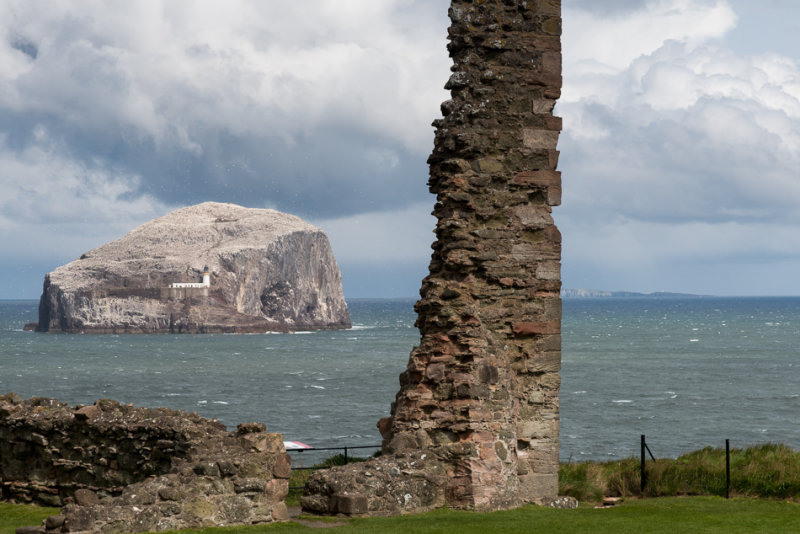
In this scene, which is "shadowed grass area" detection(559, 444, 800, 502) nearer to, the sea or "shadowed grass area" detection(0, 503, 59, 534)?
"shadowed grass area" detection(0, 503, 59, 534)

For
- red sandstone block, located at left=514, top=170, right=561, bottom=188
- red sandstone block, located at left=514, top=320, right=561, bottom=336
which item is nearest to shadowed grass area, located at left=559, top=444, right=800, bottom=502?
red sandstone block, located at left=514, top=320, right=561, bottom=336

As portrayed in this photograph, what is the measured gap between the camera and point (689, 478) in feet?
58.3

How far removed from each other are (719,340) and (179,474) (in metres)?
108

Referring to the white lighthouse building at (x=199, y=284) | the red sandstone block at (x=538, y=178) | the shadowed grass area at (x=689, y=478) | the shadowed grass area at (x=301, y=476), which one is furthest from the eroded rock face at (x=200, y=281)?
the red sandstone block at (x=538, y=178)

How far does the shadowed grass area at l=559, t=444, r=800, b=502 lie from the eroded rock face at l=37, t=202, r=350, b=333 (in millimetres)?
135266

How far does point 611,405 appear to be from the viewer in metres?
55.5

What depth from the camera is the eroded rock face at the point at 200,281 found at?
15250 cm

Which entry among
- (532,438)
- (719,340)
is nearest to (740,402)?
(532,438)

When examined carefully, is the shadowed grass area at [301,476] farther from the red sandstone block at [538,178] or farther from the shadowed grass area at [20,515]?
the red sandstone block at [538,178]

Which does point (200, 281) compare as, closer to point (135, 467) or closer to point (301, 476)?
point (301, 476)

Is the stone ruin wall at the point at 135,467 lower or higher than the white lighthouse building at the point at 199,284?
lower

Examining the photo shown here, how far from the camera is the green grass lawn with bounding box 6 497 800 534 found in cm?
1214

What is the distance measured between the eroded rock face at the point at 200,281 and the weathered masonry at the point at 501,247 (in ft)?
453

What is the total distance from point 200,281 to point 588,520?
141788 mm
